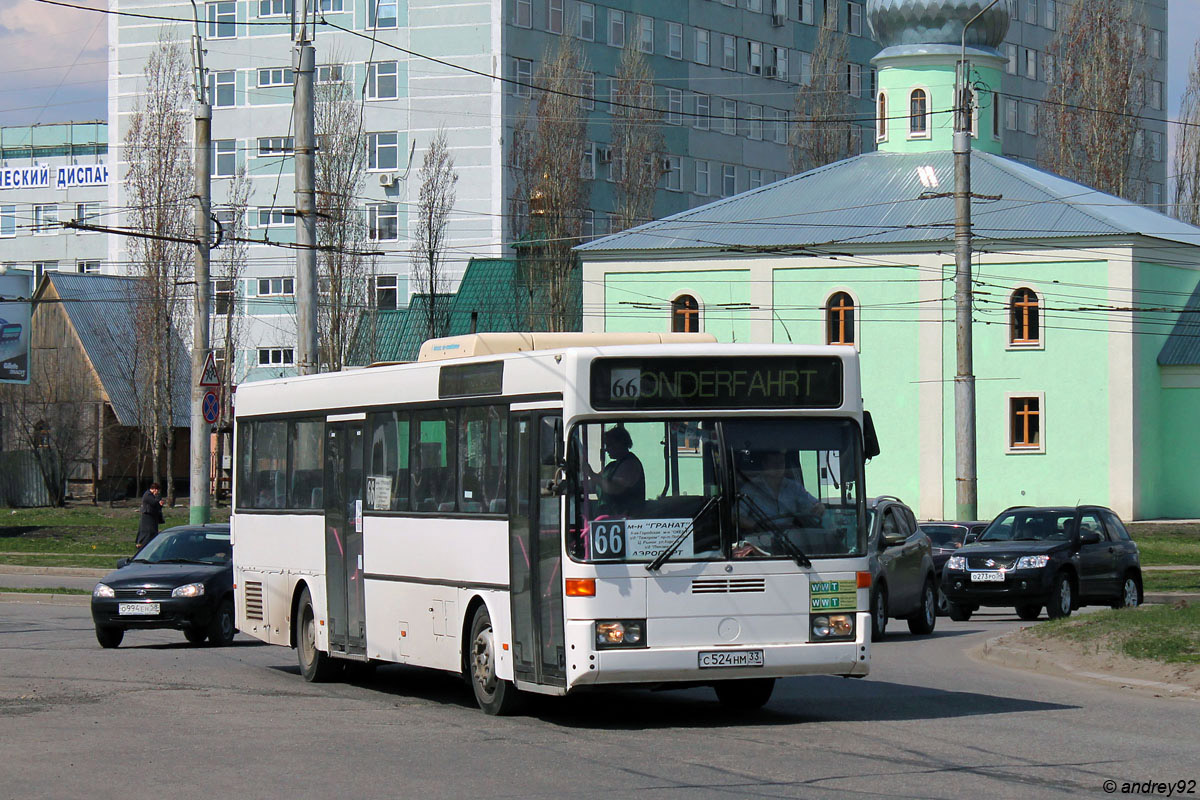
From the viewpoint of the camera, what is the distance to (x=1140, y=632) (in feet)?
56.8

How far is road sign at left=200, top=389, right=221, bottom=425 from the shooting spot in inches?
1083

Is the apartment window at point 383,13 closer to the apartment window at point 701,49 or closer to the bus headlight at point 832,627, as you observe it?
the apartment window at point 701,49

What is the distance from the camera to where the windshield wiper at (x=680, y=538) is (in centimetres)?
1212

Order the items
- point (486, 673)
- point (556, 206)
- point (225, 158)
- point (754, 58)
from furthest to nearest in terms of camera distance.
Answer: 1. point (754, 58)
2. point (225, 158)
3. point (556, 206)
4. point (486, 673)

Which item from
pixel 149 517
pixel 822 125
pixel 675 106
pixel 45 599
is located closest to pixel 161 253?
pixel 822 125

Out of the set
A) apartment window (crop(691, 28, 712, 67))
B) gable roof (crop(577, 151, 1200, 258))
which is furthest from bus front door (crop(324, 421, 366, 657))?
apartment window (crop(691, 28, 712, 67))

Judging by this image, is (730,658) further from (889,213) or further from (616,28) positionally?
(616,28)

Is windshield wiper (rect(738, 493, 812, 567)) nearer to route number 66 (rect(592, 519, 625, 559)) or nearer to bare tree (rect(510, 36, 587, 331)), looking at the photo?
route number 66 (rect(592, 519, 625, 559))

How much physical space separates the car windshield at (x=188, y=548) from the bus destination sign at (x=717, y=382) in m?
10.6

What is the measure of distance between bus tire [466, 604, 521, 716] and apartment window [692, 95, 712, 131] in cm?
7339

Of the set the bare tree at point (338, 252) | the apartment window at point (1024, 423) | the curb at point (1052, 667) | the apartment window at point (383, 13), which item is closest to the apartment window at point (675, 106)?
the apartment window at point (383, 13)

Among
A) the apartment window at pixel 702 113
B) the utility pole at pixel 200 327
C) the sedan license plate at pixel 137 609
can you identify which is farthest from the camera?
the apartment window at pixel 702 113

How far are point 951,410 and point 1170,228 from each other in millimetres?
10636

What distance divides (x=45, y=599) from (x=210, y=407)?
417cm
